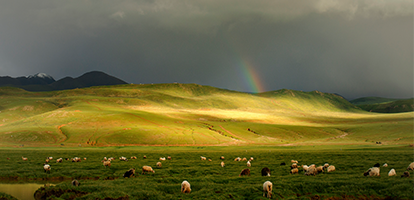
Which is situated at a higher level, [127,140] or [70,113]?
[70,113]

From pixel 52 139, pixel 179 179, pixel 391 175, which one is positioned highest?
pixel 391 175

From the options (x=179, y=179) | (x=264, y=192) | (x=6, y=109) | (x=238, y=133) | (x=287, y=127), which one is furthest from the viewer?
(x=6, y=109)

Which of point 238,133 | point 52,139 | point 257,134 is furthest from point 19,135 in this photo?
point 257,134

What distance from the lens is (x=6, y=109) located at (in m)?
152

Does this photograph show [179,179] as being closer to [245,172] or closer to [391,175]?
[245,172]

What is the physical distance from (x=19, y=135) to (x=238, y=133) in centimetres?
8960

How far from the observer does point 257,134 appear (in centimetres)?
11062

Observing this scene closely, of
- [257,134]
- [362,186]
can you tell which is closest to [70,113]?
[257,134]

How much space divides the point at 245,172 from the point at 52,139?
85.4 metres

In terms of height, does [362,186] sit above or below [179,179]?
above

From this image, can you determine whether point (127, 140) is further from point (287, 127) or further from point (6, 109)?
point (6, 109)

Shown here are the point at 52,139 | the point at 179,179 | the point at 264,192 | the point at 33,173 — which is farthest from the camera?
the point at 52,139

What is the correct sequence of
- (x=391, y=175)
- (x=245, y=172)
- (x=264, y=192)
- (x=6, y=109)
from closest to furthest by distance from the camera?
(x=264, y=192) → (x=391, y=175) → (x=245, y=172) → (x=6, y=109)

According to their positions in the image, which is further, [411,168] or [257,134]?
[257,134]
